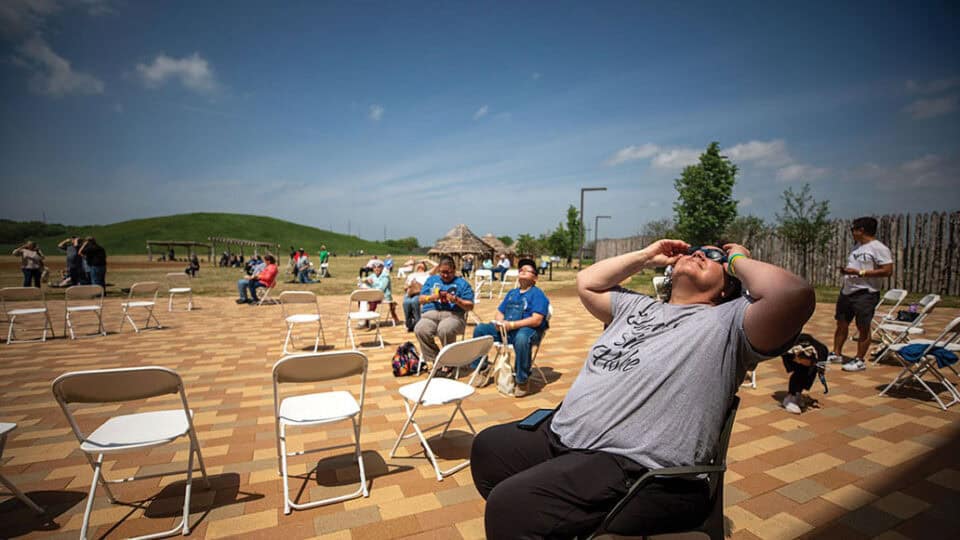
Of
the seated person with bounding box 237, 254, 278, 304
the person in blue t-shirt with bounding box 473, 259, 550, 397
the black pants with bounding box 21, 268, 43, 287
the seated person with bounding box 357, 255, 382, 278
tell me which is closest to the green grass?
the black pants with bounding box 21, 268, 43, 287

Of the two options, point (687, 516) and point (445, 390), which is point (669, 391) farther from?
point (445, 390)

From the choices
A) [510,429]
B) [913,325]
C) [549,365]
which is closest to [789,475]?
[510,429]

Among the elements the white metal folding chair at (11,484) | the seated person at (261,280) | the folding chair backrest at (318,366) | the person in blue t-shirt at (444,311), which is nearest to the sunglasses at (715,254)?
the folding chair backrest at (318,366)

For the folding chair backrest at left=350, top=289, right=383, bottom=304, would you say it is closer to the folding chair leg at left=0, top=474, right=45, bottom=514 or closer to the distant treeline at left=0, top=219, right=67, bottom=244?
the folding chair leg at left=0, top=474, right=45, bottom=514

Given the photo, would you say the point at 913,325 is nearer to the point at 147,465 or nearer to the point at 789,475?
the point at 789,475

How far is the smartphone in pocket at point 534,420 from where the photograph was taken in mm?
2061

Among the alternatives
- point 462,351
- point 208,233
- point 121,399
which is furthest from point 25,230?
point 462,351

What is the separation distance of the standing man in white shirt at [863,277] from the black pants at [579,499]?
5.17 m

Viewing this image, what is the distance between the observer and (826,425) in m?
3.88

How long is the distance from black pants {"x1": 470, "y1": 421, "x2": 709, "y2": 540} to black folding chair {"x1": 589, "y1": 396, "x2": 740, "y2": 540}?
2 cm

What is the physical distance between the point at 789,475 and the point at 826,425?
1.32 meters

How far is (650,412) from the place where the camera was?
1.70 metres

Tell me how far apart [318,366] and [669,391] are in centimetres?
213

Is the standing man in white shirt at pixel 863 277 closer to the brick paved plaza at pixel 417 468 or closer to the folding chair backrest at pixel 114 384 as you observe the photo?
the brick paved plaza at pixel 417 468
